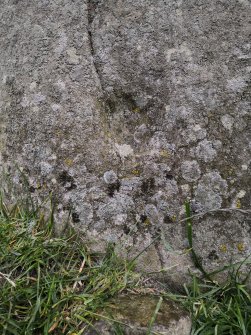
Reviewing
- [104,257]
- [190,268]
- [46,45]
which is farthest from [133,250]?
[46,45]

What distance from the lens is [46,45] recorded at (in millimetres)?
2904

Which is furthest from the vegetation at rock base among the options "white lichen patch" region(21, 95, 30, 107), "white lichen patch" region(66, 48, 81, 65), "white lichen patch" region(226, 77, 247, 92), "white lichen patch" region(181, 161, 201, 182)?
"white lichen patch" region(66, 48, 81, 65)

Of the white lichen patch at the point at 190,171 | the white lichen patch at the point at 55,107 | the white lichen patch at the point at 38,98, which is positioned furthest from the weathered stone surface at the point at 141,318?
the white lichen patch at the point at 38,98

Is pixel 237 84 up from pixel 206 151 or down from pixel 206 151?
up

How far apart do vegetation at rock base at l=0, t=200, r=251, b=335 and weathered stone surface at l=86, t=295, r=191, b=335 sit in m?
0.04

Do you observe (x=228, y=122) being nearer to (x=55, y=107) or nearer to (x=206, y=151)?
(x=206, y=151)

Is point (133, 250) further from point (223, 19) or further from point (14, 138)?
point (223, 19)

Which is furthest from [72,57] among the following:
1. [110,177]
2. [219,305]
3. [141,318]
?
[219,305]

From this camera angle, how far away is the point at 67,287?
2285 millimetres

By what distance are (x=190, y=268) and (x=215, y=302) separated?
0.25m

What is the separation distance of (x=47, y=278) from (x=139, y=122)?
1147 millimetres

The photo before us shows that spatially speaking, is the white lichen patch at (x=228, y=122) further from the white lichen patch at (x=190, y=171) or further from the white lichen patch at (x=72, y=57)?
the white lichen patch at (x=72, y=57)

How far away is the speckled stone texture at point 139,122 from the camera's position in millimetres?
2506

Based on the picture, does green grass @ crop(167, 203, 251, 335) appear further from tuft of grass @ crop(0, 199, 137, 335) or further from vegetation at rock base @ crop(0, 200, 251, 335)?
tuft of grass @ crop(0, 199, 137, 335)
